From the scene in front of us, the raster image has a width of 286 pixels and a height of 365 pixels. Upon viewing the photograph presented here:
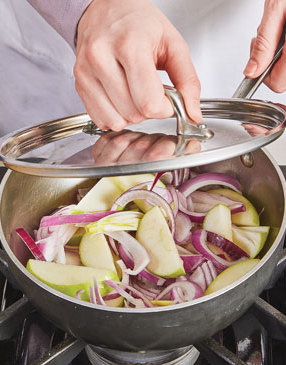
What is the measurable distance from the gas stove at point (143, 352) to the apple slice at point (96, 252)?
0.10 m

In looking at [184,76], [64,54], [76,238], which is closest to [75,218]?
[76,238]

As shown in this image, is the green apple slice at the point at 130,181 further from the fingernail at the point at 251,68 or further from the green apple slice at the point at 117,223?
the fingernail at the point at 251,68

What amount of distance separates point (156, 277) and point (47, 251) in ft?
0.53

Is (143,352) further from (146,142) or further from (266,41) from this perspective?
(266,41)

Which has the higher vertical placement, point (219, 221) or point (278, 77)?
point (278, 77)

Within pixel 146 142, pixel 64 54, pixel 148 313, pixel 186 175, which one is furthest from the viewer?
pixel 64 54

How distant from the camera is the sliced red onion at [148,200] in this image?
61cm

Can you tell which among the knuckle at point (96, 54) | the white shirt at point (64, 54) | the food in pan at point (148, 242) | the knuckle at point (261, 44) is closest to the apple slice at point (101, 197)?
the food in pan at point (148, 242)

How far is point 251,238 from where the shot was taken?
59 centimetres

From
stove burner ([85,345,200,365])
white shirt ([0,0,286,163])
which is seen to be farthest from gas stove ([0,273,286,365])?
white shirt ([0,0,286,163])

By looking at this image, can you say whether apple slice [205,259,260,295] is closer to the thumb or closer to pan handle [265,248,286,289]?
pan handle [265,248,286,289]

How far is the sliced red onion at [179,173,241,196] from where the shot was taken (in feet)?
2.24

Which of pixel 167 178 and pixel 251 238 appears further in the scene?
pixel 167 178

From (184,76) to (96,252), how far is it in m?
0.27
